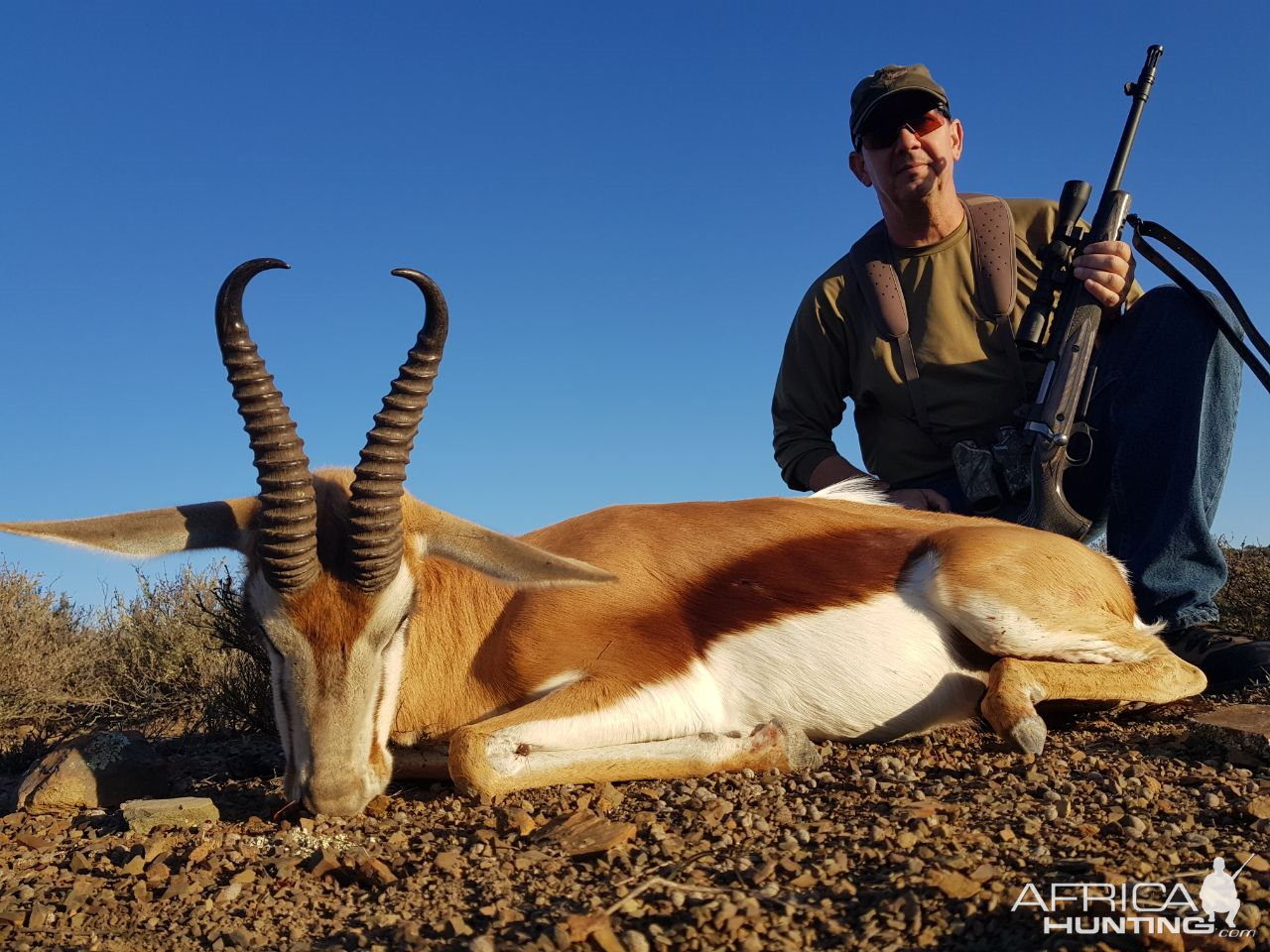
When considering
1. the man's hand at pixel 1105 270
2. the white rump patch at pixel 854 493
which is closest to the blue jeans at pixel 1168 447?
the man's hand at pixel 1105 270

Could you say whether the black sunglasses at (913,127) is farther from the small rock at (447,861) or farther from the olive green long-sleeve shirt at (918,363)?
the small rock at (447,861)

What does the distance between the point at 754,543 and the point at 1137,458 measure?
3.02 meters

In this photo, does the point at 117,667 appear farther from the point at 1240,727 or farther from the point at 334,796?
the point at 1240,727

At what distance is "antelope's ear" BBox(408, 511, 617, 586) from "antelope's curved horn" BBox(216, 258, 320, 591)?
0.64m

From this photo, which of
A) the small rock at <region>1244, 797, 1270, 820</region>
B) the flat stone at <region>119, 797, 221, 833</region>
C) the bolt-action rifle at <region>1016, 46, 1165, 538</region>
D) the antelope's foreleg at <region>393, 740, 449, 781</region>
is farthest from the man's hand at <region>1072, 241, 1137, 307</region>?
the flat stone at <region>119, 797, 221, 833</region>

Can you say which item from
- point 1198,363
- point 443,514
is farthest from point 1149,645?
point 443,514

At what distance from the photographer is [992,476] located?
6.88 m

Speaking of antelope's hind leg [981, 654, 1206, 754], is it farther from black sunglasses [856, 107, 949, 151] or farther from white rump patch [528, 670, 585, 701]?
black sunglasses [856, 107, 949, 151]

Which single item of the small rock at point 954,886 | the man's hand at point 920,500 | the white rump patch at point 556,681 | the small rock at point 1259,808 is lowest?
the small rock at point 1259,808

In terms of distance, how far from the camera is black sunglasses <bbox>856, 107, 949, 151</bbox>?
7766mm

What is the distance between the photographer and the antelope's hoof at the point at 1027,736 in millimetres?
4480

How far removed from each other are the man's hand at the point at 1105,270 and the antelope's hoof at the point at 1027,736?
3.57 metres

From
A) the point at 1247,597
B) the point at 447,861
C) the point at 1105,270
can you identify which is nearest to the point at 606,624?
the point at 447,861

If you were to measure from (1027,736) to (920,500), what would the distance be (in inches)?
106
